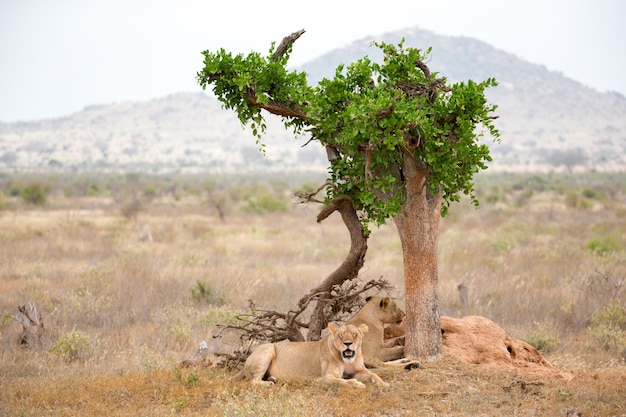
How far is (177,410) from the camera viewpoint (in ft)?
28.1

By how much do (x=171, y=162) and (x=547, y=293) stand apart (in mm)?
138340

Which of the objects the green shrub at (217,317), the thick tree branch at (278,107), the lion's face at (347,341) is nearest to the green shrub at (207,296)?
the green shrub at (217,317)

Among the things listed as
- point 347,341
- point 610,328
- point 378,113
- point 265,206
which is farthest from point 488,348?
point 265,206

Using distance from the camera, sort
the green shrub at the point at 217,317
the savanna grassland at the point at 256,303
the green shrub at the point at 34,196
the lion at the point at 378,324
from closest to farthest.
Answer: the savanna grassland at the point at 256,303, the lion at the point at 378,324, the green shrub at the point at 217,317, the green shrub at the point at 34,196

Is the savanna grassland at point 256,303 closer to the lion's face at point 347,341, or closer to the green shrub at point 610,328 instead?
the green shrub at point 610,328

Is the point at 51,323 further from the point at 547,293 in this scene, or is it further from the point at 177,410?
the point at 547,293

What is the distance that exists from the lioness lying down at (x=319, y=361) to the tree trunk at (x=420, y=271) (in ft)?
3.39

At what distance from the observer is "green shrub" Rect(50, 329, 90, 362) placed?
11.6m

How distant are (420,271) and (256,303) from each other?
22.0 feet

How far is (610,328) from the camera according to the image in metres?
13.3

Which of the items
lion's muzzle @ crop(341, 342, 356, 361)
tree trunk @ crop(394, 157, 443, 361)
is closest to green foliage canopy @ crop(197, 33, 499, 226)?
tree trunk @ crop(394, 157, 443, 361)

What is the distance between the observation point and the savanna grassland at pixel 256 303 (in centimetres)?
857

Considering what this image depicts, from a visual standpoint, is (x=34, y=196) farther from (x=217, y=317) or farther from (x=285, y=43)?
(x=285, y=43)

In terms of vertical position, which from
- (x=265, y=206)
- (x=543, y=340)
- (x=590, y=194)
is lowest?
(x=543, y=340)
